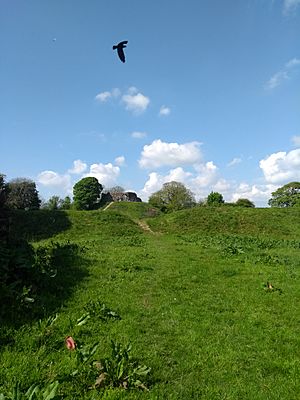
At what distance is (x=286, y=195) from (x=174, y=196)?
3257cm

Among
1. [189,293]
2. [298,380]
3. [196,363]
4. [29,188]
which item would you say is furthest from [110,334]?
[29,188]

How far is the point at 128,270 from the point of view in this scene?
14602mm

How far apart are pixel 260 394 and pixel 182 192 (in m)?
78.5

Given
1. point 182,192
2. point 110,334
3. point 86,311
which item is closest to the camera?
point 110,334

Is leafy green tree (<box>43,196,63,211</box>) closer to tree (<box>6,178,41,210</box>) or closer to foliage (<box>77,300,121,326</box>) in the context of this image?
tree (<box>6,178,41,210</box>)

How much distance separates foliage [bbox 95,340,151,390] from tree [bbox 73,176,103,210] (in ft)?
282

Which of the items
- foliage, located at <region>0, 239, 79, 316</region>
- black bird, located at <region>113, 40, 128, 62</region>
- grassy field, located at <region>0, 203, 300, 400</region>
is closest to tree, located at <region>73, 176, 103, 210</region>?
grassy field, located at <region>0, 203, 300, 400</region>

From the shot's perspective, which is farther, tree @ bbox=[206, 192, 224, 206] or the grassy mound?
tree @ bbox=[206, 192, 224, 206]

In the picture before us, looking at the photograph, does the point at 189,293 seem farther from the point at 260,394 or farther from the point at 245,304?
the point at 260,394

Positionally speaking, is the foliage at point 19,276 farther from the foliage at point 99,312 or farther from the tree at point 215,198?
the tree at point 215,198

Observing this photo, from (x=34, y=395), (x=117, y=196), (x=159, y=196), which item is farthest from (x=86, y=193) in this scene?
(x=34, y=395)

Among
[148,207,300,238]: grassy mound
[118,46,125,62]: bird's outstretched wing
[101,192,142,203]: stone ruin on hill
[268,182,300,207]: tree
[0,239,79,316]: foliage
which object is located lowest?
[0,239,79,316]: foliage

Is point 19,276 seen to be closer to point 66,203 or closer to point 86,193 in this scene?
point 86,193

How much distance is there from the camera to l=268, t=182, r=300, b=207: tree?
93188 millimetres
